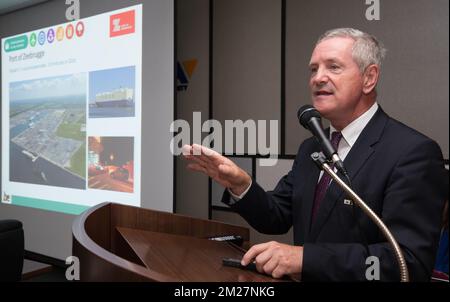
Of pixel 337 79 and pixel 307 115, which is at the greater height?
pixel 337 79

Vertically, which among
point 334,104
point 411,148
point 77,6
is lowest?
point 411,148

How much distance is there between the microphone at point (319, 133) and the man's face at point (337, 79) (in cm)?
21

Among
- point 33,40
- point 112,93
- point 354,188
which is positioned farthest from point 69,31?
point 354,188

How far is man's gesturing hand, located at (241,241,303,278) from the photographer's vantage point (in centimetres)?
85

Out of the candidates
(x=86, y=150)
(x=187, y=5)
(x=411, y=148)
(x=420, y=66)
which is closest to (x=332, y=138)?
(x=411, y=148)

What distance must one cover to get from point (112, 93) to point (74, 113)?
547mm

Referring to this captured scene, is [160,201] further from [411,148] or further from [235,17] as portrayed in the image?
[411,148]

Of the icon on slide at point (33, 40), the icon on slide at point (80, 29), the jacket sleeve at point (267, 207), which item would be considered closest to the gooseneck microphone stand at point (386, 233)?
the jacket sleeve at point (267, 207)

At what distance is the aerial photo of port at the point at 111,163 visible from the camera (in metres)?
2.62

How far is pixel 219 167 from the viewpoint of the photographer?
45.4 inches

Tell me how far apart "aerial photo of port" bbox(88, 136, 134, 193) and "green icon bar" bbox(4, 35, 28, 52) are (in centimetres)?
136

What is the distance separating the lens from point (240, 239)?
128 centimetres

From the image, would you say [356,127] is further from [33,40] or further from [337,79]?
[33,40]
